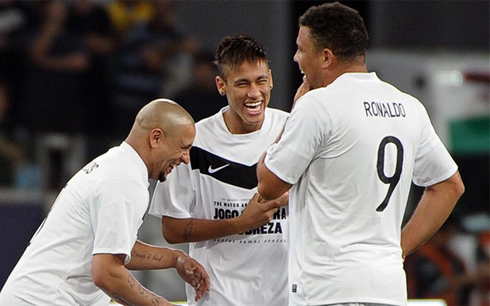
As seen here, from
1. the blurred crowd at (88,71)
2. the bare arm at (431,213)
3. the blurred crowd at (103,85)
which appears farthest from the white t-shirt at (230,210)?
the blurred crowd at (88,71)

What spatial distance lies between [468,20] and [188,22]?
3347 mm

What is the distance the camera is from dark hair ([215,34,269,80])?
5.02 m

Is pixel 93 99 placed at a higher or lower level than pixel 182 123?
higher

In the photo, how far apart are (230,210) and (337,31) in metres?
1.12

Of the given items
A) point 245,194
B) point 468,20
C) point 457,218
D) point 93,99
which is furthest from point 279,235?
point 468,20

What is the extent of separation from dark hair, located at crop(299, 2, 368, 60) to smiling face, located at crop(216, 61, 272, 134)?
63 cm

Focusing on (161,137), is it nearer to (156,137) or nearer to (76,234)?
(156,137)

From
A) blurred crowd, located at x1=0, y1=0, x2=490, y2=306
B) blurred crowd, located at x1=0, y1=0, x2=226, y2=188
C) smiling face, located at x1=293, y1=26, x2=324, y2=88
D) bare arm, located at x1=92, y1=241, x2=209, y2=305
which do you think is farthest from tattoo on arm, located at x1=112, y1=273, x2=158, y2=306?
blurred crowd, located at x1=0, y1=0, x2=226, y2=188

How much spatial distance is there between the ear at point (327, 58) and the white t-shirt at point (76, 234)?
89cm

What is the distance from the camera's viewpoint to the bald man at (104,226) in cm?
436

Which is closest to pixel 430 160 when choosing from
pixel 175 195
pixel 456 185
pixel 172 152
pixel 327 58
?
pixel 456 185

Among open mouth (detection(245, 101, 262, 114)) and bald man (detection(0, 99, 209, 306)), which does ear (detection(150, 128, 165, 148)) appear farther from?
open mouth (detection(245, 101, 262, 114))

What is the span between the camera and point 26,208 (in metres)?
8.56

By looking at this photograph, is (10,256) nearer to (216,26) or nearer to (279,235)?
(279,235)
